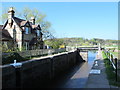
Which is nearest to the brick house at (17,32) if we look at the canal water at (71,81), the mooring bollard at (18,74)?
the canal water at (71,81)

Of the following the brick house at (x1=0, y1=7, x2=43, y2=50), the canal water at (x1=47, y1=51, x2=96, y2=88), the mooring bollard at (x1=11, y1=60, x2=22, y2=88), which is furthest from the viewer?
the brick house at (x1=0, y1=7, x2=43, y2=50)

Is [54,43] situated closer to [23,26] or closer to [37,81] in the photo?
[23,26]

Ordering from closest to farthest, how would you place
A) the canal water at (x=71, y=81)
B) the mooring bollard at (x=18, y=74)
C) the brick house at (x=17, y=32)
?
the mooring bollard at (x=18, y=74), the canal water at (x=71, y=81), the brick house at (x=17, y=32)

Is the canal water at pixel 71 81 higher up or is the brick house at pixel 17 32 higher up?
the brick house at pixel 17 32

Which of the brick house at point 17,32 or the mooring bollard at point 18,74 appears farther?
the brick house at point 17,32

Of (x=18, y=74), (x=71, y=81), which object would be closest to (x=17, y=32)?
(x=71, y=81)

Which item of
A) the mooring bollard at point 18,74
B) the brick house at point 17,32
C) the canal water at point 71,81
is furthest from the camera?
the brick house at point 17,32

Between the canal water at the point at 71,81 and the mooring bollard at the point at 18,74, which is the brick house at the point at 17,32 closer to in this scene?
the canal water at the point at 71,81

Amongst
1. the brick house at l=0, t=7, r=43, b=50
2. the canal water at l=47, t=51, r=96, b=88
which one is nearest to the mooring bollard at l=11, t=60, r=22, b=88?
the canal water at l=47, t=51, r=96, b=88

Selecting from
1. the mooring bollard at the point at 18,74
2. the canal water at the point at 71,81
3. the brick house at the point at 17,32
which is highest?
the brick house at the point at 17,32

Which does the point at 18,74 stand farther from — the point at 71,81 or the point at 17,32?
the point at 17,32

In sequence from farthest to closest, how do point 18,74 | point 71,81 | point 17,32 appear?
point 17,32
point 71,81
point 18,74

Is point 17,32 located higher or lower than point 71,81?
higher

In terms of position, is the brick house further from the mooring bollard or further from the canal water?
the mooring bollard
